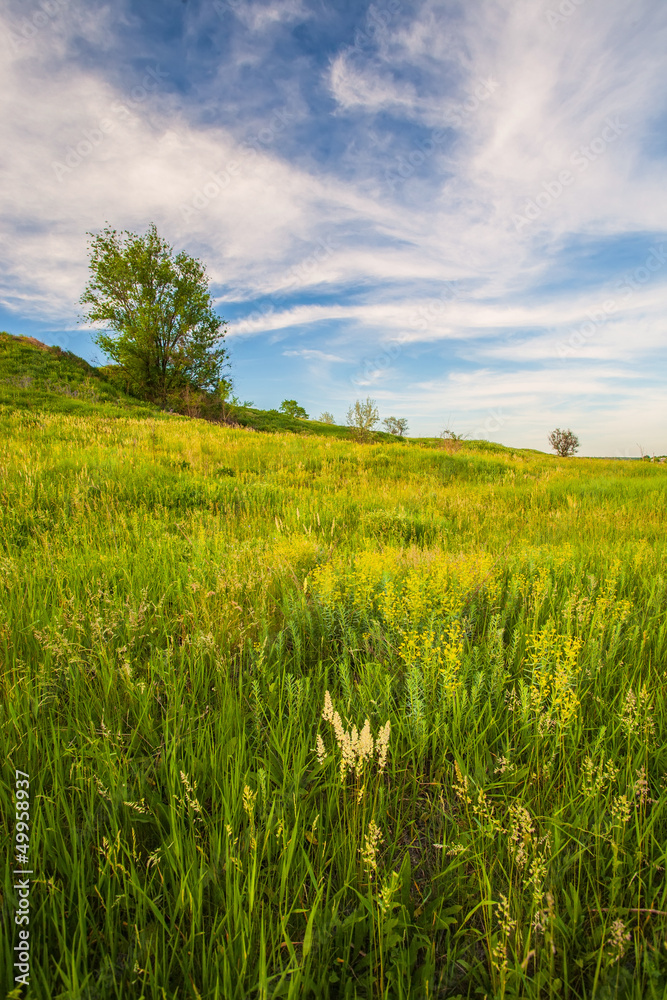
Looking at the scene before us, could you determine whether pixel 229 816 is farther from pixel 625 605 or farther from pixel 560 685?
pixel 625 605

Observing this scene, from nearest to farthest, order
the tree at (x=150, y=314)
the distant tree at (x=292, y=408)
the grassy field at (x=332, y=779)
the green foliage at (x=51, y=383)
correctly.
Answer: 1. the grassy field at (x=332, y=779)
2. the green foliage at (x=51, y=383)
3. the tree at (x=150, y=314)
4. the distant tree at (x=292, y=408)

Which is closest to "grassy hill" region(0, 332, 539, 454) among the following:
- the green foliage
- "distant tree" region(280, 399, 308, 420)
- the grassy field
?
the green foliage

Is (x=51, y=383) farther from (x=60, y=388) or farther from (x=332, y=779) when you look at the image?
(x=332, y=779)

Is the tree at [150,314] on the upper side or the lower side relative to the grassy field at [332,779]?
upper

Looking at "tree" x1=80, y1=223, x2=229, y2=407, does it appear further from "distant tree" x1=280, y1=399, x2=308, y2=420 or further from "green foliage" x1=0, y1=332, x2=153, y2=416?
"distant tree" x1=280, y1=399, x2=308, y2=420

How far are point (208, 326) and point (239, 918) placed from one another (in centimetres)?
4223

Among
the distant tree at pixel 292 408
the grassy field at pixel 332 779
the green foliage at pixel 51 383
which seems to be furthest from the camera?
the distant tree at pixel 292 408

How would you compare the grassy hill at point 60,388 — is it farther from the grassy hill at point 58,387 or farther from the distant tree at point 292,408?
the distant tree at point 292,408

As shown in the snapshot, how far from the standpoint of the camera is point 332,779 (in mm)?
1552

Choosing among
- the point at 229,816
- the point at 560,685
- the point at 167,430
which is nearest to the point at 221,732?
the point at 229,816

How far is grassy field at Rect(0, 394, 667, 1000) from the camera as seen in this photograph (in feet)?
3.67

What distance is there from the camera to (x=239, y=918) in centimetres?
112

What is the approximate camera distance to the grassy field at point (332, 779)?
112 centimetres

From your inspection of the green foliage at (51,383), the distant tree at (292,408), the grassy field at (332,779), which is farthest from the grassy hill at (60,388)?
the distant tree at (292,408)
